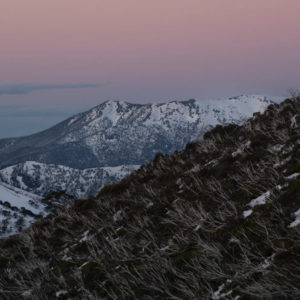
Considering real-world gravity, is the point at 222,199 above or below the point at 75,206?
above

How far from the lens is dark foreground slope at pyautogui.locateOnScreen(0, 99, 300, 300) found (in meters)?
7.27

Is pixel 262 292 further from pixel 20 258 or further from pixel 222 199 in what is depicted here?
pixel 20 258

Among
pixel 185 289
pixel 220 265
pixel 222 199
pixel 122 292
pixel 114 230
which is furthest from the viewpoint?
pixel 114 230

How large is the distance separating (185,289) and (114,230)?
6.95 m

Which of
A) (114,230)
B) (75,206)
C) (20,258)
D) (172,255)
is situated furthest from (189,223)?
(75,206)

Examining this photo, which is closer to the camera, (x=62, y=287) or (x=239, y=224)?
(x=239, y=224)

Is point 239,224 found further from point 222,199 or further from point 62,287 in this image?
point 62,287

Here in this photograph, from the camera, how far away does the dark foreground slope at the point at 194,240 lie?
23.9ft

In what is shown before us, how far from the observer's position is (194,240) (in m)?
9.87

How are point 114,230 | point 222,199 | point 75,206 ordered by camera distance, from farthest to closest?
point 75,206 → point 114,230 → point 222,199

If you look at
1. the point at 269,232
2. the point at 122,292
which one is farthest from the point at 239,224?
the point at 122,292

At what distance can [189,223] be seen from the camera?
1078cm

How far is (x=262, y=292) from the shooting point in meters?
6.13

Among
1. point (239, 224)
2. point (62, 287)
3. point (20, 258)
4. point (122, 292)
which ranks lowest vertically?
point (20, 258)
